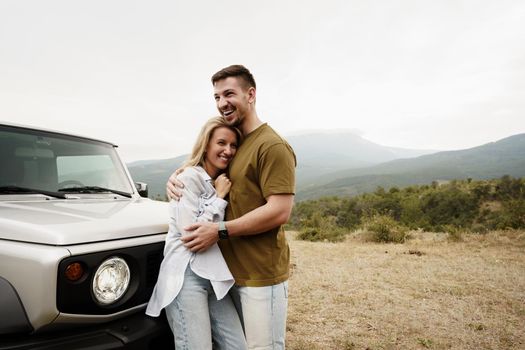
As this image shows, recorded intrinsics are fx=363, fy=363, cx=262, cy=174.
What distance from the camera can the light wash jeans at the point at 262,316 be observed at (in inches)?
79.0

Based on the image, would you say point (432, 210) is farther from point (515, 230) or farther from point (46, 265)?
point (46, 265)

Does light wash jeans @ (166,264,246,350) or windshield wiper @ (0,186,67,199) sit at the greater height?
windshield wiper @ (0,186,67,199)

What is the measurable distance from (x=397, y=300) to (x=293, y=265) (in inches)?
108

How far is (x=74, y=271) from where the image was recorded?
175 centimetres

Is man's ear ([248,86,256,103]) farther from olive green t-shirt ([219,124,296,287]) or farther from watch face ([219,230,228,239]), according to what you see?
watch face ([219,230,228,239])

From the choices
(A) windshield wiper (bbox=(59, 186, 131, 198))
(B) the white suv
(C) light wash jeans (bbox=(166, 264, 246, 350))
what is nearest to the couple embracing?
(C) light wash jeans (bbox=(166, 264, 246, 350))

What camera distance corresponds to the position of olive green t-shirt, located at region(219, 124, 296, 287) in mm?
2000

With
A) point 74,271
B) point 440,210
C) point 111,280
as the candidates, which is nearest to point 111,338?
point 111,280

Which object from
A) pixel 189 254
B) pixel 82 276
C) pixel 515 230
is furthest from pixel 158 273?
pixel 515 230

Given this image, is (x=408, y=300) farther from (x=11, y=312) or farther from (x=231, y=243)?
(x=11, y=312)

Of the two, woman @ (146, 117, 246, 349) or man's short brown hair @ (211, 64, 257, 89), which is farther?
man's short brown hair @ (211, 64, 257, 89)

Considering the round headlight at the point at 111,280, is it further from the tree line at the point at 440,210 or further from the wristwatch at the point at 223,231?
the tree line at the point at 440,210

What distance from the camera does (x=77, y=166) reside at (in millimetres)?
3121

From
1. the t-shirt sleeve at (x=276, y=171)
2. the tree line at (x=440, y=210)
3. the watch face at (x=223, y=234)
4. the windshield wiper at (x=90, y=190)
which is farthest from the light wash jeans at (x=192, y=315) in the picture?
the tree line at (x=440, y=210)
